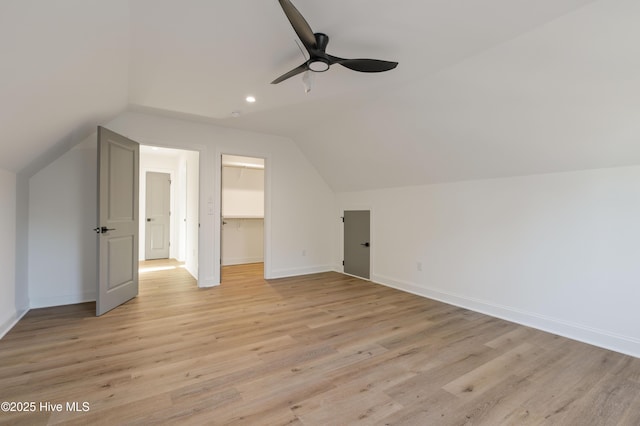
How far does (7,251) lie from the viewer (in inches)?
105

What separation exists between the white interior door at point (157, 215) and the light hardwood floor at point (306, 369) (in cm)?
349

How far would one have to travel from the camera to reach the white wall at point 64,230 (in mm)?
3283

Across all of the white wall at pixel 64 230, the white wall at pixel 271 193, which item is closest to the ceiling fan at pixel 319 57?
the white wall at pixel 271 193

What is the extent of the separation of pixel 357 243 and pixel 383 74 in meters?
2.97

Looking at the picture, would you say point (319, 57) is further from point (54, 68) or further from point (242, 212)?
point (242, 212)

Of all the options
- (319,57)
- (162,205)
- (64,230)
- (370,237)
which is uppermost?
(319,57)

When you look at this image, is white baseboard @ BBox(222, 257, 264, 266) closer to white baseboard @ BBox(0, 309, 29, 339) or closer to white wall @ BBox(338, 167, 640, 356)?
white baseboard @ BBox(0, 309, 29, 339)

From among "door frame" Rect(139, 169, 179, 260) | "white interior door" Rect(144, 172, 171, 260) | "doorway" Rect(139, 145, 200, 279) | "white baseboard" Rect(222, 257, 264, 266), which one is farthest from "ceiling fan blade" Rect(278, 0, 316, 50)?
"white interior door" Rect(144, 172, 171, 260)

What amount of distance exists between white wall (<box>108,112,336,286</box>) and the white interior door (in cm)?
314

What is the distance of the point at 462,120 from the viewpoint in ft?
9.23

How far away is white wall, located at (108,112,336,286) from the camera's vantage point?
3.96 meters

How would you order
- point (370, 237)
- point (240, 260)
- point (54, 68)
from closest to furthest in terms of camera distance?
point (54, 68) < point (370, 237) < point (240, 260)

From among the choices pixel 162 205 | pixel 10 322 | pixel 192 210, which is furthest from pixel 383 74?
pixel 162 205

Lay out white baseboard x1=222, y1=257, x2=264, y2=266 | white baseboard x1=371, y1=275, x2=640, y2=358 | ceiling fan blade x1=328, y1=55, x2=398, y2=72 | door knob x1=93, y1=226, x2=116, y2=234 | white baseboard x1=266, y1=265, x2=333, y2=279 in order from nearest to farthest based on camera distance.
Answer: ceiling fan blade x1=328, y1=55, x2=398, y2=72 < white baseboard x1=371, y1=275, x2=640, y2=358 < door knob x1=93, y1=226, x2=116, y2=234 < white baseboard x1=266, y1=265, x2=333, y2=279 < white baseboard x1=222, y1=257, x2=264, y2=266
